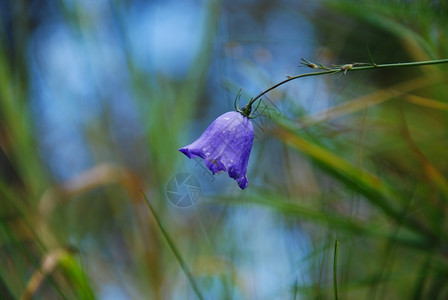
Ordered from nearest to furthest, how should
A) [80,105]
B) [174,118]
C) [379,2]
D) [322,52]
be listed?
1. [379,2]
2. [322,52]
3. [174,118]
4. [80,105]

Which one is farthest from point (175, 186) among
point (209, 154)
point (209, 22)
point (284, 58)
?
point (284, 58)

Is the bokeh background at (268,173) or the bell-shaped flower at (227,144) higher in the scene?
the bell-shaped flower at (227,144)

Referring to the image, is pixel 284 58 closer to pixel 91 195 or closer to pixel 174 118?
pixel 174 118

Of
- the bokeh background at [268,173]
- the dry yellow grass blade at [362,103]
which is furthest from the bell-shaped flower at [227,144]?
the dry yellow grass blade at [362,103]

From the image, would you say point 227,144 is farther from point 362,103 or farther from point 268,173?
point 268,173

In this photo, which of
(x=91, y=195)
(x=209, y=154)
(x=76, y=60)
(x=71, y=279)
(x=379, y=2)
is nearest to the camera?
(x=209, y=154)

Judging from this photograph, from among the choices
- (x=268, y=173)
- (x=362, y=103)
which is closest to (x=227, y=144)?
(x=362, y=103)

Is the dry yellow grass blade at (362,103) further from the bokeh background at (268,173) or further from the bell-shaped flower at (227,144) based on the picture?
the bell-shaped flower at (227,144)
